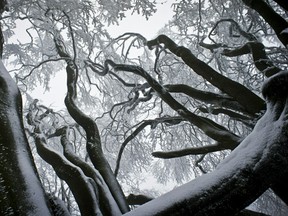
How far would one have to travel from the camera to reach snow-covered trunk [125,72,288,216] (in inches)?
48.8

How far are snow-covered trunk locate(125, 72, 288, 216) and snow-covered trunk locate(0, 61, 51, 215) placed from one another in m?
0.54

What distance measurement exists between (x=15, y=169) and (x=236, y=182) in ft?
3.98

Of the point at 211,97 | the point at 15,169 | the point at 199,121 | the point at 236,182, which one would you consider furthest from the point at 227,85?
the point at 15,169

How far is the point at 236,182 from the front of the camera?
126cm

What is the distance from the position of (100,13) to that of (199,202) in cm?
474

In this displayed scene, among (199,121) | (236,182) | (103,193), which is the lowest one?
(236,182)

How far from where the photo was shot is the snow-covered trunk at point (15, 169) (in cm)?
118

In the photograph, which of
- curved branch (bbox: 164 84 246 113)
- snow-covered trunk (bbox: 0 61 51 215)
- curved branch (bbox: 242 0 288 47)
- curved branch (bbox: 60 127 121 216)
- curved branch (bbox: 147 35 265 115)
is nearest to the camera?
snow-covered trunk (bbox: 0 61 51 215)

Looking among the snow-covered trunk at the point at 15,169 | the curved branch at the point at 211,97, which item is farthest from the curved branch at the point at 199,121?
the snow-covered trunk at the point at 15,169

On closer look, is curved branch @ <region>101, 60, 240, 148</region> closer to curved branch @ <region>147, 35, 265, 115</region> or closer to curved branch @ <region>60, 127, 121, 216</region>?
curved branch @ <region>147, 35, 265, 115</region>

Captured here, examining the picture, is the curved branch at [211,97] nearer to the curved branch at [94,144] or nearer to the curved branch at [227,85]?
the curved branch at [227,85]

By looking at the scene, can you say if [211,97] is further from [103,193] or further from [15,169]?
→ [15,169]

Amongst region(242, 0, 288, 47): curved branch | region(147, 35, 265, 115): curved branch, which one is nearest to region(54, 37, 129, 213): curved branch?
region(147, 35, 265, 115): curved branch

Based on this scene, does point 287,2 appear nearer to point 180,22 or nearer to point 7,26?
point 180,22
